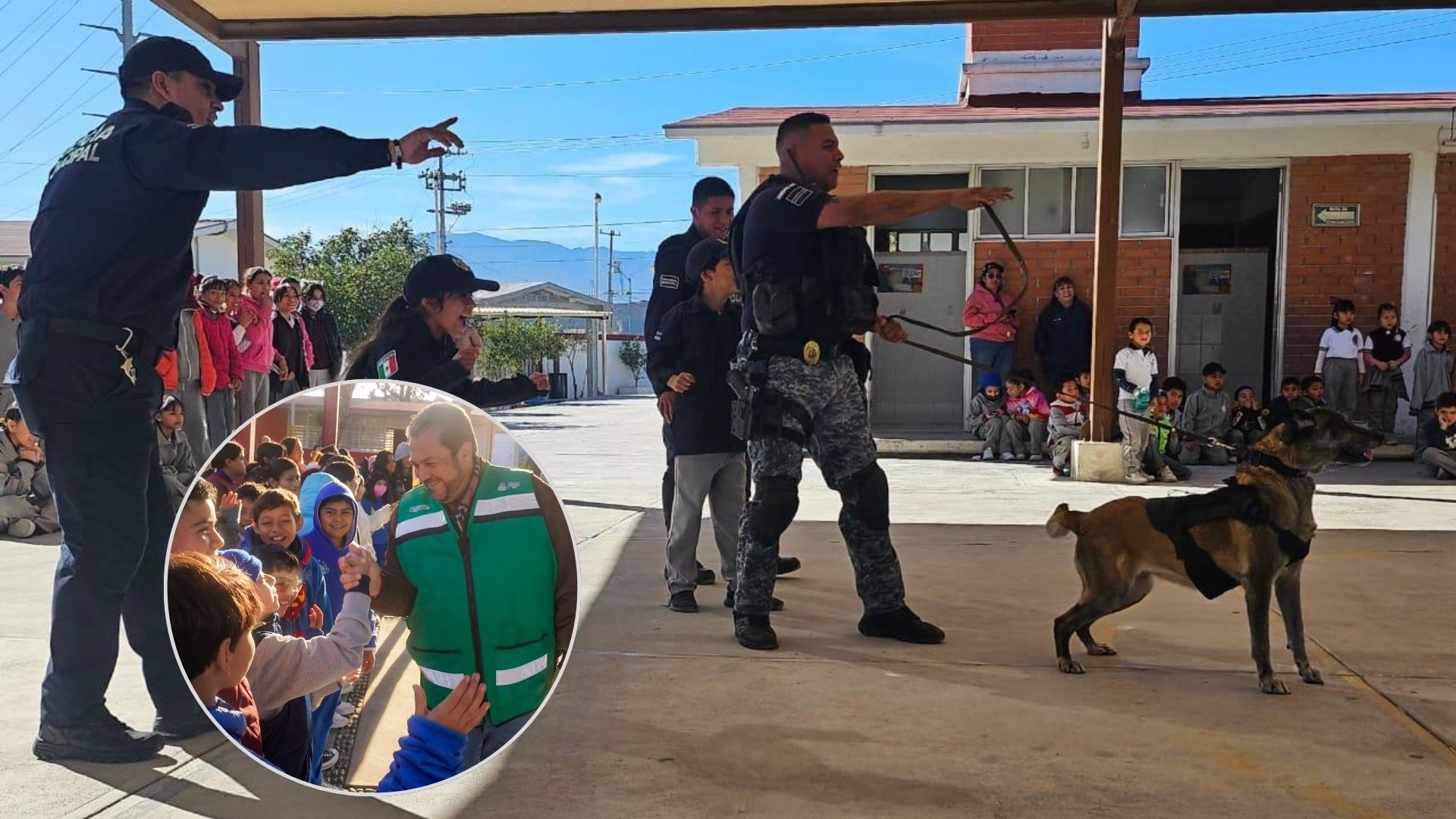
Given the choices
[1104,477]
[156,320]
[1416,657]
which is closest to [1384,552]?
[1416,657]

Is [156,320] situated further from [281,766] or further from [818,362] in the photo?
[818,362]

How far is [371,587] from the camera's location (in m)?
2.26

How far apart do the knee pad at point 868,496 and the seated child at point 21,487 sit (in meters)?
5.37

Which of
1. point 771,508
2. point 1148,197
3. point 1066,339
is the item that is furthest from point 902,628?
point 1148,197

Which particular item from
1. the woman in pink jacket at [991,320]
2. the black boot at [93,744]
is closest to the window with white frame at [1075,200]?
the woman in pink jacket at [991,320]

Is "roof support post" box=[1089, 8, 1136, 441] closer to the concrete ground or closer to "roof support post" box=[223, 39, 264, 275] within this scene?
the concrete ground

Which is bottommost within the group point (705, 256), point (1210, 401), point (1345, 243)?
point (1210, 401)

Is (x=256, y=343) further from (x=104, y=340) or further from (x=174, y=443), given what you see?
(x=104, y=340)

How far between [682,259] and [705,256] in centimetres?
51

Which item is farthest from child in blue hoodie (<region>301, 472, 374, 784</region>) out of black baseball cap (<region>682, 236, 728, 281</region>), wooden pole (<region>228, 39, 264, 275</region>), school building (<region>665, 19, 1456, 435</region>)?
school building (<region>665, 19, 1456, 435</region>)

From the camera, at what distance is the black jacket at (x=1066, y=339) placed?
39.7 ft

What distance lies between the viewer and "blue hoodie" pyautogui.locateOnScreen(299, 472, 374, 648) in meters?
2.22

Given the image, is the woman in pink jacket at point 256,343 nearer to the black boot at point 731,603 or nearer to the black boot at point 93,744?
the black boot at point 731,603

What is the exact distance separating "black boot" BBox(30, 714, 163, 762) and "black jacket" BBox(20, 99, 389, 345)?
1.06m
